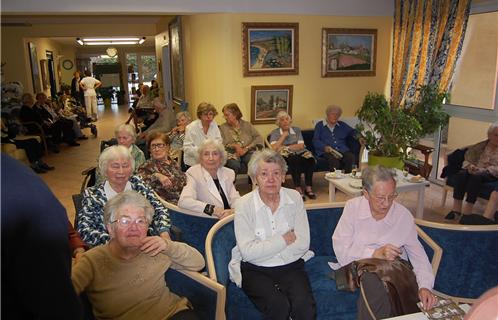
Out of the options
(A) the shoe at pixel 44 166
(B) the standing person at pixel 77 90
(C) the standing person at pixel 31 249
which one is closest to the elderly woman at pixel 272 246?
(C) the standing person at pixel 31 249

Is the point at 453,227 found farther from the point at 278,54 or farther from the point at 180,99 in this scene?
the point at 180,99

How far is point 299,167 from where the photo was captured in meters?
5.43

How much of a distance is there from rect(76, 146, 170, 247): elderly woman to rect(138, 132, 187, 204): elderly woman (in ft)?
1.68

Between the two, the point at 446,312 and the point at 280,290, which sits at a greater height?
the point at 446,312

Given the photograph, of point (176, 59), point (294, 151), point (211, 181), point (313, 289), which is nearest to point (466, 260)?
point (313, 289)

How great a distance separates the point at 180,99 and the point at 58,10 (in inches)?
105

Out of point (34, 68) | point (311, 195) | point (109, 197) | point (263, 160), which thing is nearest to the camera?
point (263, 160)

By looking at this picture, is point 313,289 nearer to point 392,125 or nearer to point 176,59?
point 392,125

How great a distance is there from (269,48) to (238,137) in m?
1.41

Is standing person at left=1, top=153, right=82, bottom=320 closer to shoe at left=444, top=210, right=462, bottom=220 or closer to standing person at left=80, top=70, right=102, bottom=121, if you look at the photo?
shoe at left=444, top=210, right=462, bottom=220

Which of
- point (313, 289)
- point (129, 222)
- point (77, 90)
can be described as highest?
point (77, 90)

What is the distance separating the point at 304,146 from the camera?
5637mm

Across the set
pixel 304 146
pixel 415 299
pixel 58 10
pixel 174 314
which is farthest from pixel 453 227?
pixel 58 10

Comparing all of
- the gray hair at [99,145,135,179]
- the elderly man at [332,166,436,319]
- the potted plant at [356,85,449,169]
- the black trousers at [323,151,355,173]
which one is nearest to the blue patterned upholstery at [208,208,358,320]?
the elderly man at [332,166,436,319]
